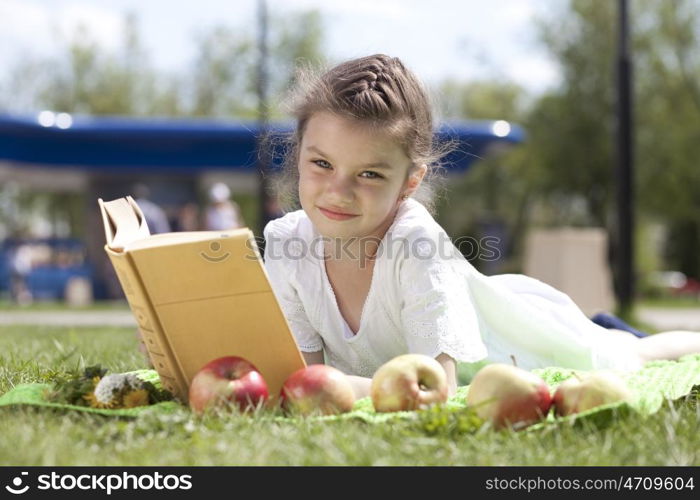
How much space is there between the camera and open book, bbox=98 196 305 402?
3.07 metres

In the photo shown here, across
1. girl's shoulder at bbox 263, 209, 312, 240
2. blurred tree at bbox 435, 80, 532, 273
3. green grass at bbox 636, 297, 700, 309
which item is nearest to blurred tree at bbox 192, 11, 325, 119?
blurred tree at bbox 435, 80, 532, 273

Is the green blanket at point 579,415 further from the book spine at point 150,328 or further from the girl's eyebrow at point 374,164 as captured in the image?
the girl's eyebrow at point 374,164

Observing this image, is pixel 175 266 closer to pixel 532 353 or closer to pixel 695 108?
pixel 532 353

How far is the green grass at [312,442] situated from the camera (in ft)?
8.12

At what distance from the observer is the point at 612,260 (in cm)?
2280

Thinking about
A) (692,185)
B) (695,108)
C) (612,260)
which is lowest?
(612,260)

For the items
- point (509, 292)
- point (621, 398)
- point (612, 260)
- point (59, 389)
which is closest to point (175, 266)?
point (59, 389)

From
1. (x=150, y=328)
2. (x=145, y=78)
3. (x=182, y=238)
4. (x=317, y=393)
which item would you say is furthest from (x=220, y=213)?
(x=145, y=78)

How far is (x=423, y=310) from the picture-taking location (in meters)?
3.68

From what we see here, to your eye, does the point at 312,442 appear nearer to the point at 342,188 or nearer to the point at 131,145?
the point at 342,188

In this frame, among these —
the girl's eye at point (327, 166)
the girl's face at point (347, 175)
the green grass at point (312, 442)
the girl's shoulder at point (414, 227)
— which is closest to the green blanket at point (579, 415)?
the green grass at point (312, 442)

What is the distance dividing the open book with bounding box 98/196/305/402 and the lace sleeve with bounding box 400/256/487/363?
56 centimetres

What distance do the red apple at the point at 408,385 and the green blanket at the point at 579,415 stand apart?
0.07 meters

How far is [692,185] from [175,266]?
26.9m
